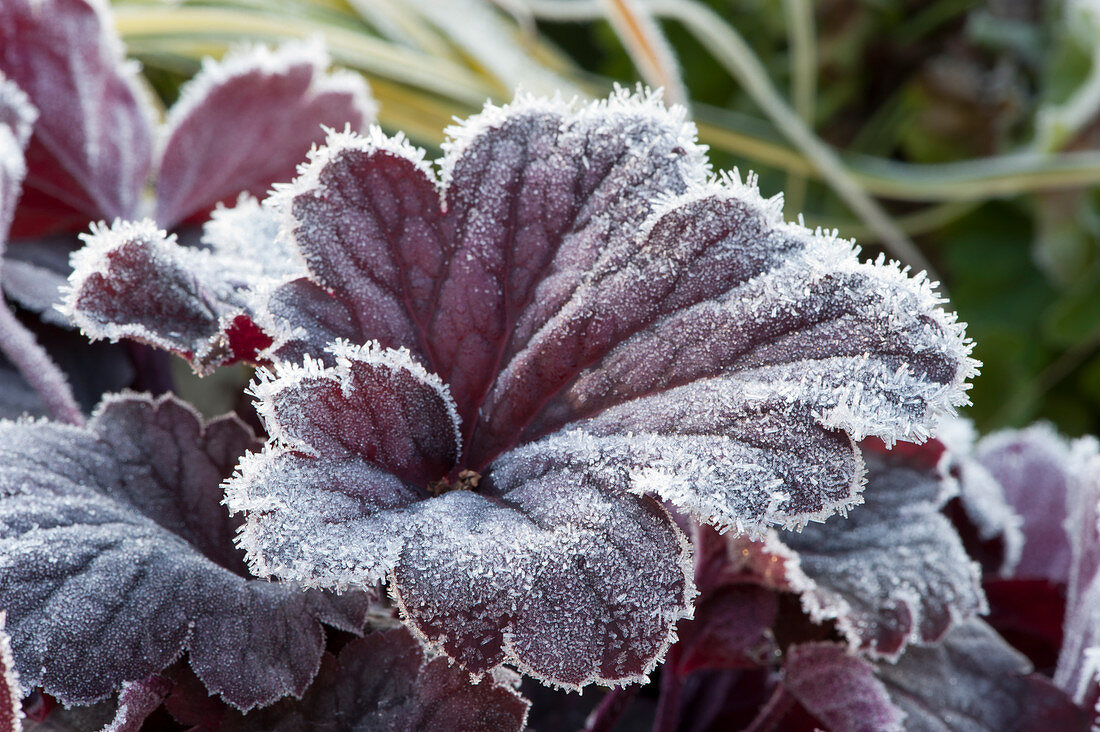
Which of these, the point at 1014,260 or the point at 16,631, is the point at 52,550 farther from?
the point at 1014,260

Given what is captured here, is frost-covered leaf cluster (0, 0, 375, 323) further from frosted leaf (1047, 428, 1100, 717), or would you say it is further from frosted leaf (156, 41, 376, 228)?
frosted leaf (1047, 428, 1100, 717)

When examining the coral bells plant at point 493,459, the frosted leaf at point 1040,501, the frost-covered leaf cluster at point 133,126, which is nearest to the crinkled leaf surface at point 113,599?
the coral bells plant at point 493,459

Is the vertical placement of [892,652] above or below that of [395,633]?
above

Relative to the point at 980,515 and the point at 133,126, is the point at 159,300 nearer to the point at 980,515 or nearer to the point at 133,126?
the point at 133,126

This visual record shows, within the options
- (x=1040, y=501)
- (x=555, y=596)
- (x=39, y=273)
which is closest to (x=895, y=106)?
(x=1040, y=501)

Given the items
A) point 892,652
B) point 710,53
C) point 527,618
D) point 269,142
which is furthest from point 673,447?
point 710,53

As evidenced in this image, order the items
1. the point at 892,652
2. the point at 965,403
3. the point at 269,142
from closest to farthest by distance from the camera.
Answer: the point at 965,403
the point at 892,652
the point at 269,142

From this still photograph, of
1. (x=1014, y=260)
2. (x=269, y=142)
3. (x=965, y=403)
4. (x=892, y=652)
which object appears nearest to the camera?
(x=965, y=403)

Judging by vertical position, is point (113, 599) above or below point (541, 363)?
below
